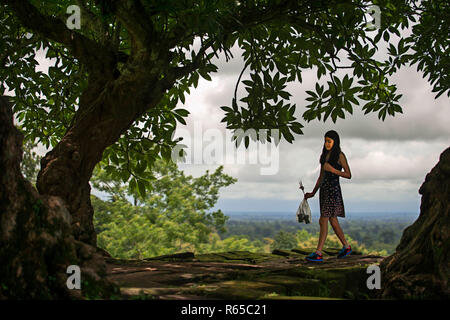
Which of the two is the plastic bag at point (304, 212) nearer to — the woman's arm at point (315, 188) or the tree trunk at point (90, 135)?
the woman's arm at point (315, 188)

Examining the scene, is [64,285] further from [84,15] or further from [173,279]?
[84,15]

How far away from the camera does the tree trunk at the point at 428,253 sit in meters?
4.42

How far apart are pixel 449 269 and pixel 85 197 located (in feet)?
18.1

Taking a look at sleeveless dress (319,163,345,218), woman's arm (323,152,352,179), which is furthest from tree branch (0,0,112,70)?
sleeveless dress (319,163,345,218)

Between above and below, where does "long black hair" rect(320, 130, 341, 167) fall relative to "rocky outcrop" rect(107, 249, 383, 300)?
above

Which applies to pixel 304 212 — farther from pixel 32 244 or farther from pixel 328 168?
pixel 32 244

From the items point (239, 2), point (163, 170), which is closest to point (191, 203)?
point (163, 170)

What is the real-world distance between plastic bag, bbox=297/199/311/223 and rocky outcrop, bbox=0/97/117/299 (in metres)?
4.14

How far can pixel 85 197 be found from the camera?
268 inches

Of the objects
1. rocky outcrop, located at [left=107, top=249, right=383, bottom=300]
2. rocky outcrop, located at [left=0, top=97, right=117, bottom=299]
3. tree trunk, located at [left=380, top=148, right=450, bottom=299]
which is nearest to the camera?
rocky outcrop, located at [left=0, top=97, right=117, bottom=299]

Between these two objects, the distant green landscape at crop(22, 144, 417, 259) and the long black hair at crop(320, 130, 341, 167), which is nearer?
the long black hair at crop(320, 130, 341, 167)

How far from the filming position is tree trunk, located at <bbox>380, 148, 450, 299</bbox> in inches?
174

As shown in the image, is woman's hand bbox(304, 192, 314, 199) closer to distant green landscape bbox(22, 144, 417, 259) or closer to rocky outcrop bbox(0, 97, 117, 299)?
rocky outcrop bbox(0, 97, 117, 299)

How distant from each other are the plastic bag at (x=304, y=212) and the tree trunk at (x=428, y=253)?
2.11 m
